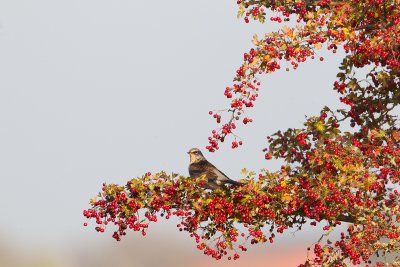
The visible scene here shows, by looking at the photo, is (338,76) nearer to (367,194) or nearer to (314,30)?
(314,30)

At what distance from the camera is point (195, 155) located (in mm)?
15477

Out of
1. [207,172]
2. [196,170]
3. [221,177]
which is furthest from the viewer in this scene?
[196,170]

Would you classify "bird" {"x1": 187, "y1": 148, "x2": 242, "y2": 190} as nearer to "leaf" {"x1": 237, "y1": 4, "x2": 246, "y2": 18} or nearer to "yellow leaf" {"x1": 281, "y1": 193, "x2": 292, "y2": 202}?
"yellow leaf" {"x1": 281, "y1": 193, "x2": 292, "y2": 202}

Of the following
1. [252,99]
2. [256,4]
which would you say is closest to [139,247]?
[256,4]

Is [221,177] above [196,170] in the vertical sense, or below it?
below

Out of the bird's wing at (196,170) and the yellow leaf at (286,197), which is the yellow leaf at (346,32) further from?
the bird's wing at (196,170)

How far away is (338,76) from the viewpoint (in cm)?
1515

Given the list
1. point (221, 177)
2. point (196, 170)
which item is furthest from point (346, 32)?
point (196, 170)

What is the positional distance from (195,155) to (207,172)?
0.99 metres

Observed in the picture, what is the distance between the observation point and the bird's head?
15291 millimetres

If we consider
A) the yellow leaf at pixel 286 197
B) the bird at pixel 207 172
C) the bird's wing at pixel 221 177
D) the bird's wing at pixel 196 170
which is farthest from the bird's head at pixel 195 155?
the yellow leaf at pixel 286 197

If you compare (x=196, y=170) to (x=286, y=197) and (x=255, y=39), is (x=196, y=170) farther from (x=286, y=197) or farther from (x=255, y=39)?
(x=255, y=39)

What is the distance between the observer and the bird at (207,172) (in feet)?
46.6

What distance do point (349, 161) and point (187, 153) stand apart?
9.51 ft
